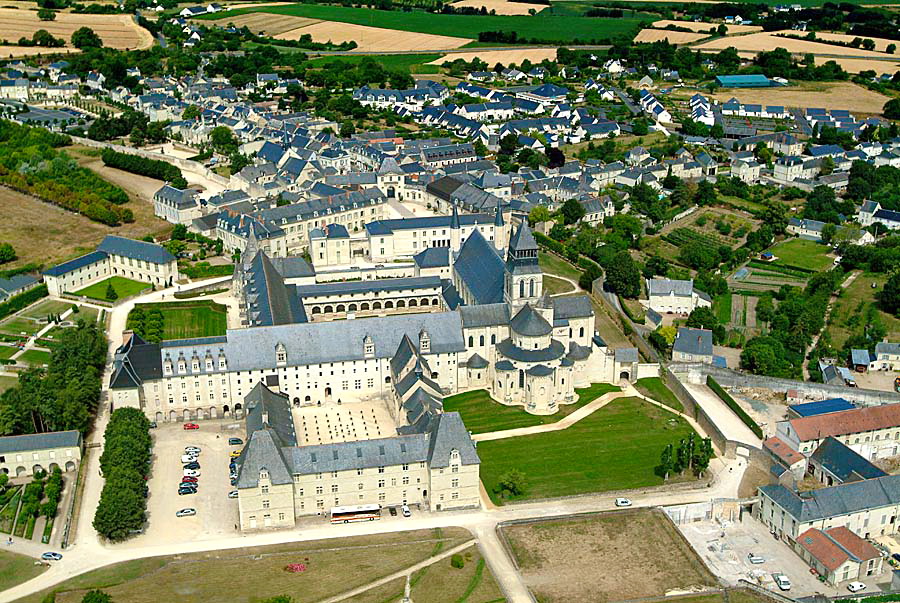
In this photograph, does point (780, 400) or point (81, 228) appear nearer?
point (780, 400)

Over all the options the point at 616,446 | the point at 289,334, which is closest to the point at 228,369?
the point at 289,334

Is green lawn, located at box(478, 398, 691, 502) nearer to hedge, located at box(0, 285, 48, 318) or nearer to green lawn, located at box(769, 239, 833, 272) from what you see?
green lawn, located at box(769, 239, 833, 272)

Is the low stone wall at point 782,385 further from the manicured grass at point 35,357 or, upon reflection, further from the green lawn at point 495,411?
the manicured grass at point 35,357

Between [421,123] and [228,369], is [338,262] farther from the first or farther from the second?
[421,123]

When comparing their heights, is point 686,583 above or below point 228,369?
below

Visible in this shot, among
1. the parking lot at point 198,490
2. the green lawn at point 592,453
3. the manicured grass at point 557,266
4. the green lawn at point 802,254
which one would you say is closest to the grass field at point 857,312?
the green lawn at point 802,254

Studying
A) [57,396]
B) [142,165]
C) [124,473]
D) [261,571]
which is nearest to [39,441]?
[57,396]
